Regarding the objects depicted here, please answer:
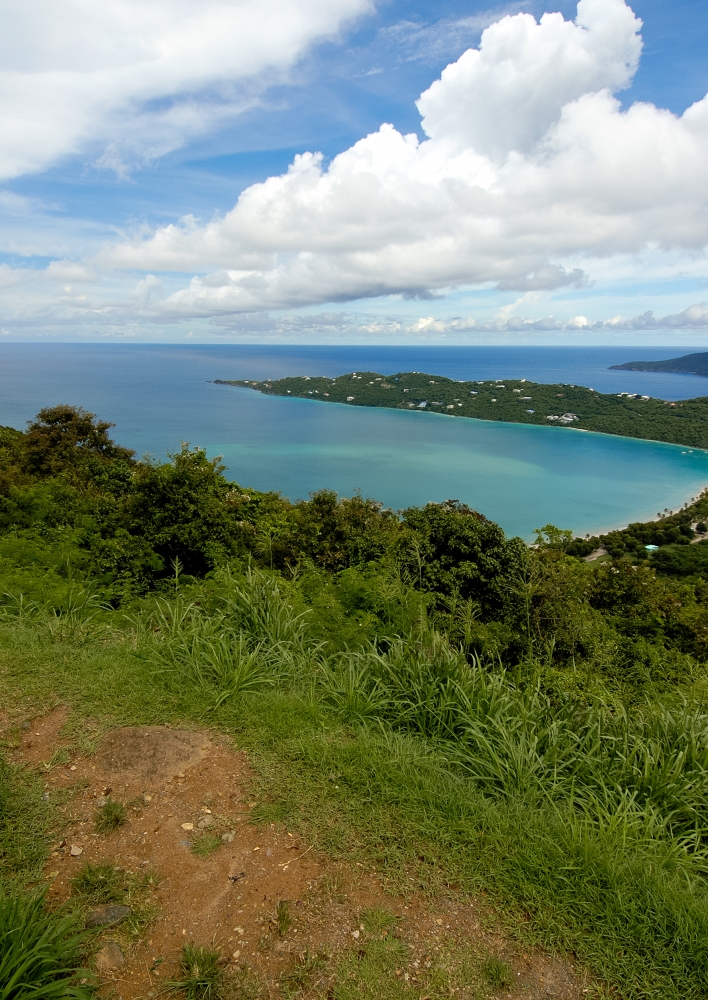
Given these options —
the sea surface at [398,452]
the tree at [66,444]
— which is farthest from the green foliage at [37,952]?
the sea surface at [398,452]

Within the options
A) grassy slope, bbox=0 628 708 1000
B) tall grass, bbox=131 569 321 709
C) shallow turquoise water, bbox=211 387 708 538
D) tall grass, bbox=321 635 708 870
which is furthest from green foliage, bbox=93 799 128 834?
shallow turquoise water, bbox=211 387 708 538

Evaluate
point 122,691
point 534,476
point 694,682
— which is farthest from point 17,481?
point 534,476

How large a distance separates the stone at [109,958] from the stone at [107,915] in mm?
80

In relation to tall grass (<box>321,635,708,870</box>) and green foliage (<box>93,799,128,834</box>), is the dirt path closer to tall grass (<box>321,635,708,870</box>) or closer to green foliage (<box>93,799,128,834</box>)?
green foliage (<box>93,799,128,834</box>)

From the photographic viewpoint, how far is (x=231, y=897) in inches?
89.4

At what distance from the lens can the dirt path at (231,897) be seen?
2.02m

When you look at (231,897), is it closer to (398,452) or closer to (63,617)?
(63,617)

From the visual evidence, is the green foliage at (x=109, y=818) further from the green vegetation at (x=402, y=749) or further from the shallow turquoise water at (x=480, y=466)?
the shallow turquoise water at (x=480, y=466)

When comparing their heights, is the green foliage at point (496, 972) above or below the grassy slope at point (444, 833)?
below

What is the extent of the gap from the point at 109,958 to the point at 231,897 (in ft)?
1.54

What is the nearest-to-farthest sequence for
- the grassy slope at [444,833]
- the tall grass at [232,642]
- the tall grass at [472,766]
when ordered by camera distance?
the grassy slope at [444,833] → the tall grass at [472,766] → the tall grass at [232,642]

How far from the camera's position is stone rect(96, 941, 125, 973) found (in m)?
1.96

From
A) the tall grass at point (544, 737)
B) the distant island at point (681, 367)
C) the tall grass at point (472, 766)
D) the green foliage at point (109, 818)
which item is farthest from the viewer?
the distant island at point (681, 367)

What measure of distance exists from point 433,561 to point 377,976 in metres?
9.49
